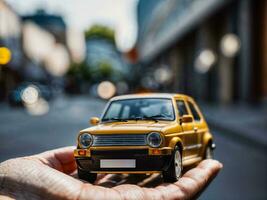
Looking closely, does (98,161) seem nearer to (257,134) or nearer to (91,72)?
(257,134)

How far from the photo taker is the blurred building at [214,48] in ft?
106

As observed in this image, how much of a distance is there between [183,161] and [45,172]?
1.66 metres

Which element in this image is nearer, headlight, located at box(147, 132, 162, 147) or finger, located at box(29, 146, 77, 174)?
finger, located at box(29, 146, 77, 174)

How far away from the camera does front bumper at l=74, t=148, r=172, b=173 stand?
164 inches

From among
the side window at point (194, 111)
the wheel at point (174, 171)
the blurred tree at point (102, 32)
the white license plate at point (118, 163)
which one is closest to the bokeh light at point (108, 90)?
the side window at point (194, 111)

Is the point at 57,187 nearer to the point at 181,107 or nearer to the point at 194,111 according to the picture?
the point at 181,107

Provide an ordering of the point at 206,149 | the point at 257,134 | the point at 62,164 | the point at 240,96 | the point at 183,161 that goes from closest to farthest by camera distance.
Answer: the point at 62,164
the point at 183,161
the point at 206,149
the point at 257,134
the point at 240,96

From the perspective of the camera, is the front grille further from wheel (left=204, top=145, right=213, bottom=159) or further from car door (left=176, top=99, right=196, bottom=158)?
wheel (left=204, top=145, right=213, bottom=159)

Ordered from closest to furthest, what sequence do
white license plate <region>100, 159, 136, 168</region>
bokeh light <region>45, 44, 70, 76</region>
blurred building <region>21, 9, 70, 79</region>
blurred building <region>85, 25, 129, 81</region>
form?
white license plate <region>100, 159, 136, 168</region>, blurred building <region>21, 9, 70, 79</region>, bokeh light <region>45, 44, 70, 76</region>, blurred building <region>85, 25, 129, 81</region>

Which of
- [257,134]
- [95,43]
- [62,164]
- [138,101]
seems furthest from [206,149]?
[95,43]

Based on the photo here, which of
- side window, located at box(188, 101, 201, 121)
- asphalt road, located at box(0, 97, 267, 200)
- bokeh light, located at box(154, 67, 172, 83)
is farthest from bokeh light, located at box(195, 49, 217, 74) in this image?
side window, located at box(188, 101, 201, 121)

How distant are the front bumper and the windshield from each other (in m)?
0.56

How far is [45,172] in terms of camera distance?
10.4 feet

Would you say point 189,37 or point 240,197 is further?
point 189,37
